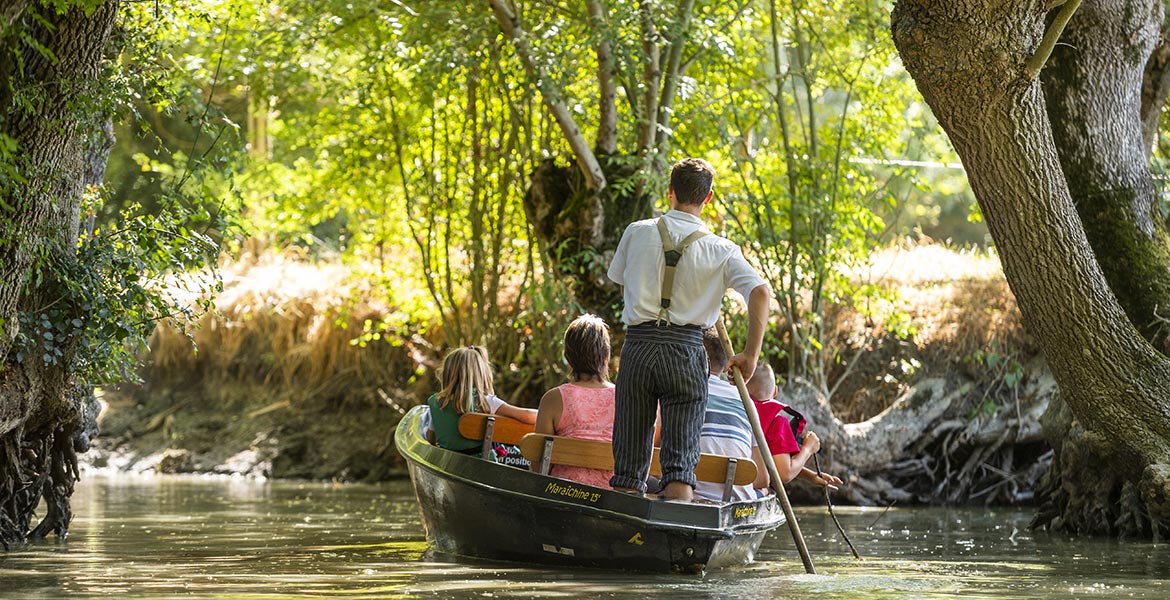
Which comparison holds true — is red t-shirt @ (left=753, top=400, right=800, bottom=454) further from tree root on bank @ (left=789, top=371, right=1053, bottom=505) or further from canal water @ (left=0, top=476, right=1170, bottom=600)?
tree root on bank @ (left=789, top=371, right=1053, bottom=505)

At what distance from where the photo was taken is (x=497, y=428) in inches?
325

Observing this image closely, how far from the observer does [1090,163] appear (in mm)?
10398

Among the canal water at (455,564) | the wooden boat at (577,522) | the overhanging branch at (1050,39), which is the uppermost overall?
the overhanging branch at (1050,39)

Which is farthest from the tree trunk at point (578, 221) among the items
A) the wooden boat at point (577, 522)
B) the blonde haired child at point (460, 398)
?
the wooden boat at point (577, 522)

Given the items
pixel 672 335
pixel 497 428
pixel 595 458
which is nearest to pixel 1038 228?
pixel 672 335

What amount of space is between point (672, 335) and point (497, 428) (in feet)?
5.26

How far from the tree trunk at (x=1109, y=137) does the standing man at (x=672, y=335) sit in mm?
4290

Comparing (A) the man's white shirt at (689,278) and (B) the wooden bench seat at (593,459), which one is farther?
(B) the wooden bench seat at (593,459)

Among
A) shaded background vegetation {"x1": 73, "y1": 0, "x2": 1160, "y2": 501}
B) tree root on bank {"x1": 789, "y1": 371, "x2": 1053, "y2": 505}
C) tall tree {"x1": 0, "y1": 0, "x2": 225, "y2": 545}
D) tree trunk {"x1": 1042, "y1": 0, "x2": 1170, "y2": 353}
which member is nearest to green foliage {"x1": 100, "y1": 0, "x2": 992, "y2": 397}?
shaded background vegetation {"x1": 73, "y1": 0, "x2": 1160, "y2": 501}

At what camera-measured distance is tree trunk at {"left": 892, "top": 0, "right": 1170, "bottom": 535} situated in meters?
8.66

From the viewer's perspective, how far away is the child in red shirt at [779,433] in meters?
8.50

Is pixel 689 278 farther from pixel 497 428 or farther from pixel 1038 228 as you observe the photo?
pixel 1038 228

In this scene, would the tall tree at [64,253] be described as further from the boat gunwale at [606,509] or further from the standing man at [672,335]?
the standing man at [672,335]

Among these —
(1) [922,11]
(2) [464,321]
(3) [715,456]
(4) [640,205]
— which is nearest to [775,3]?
(4) [640,205]
